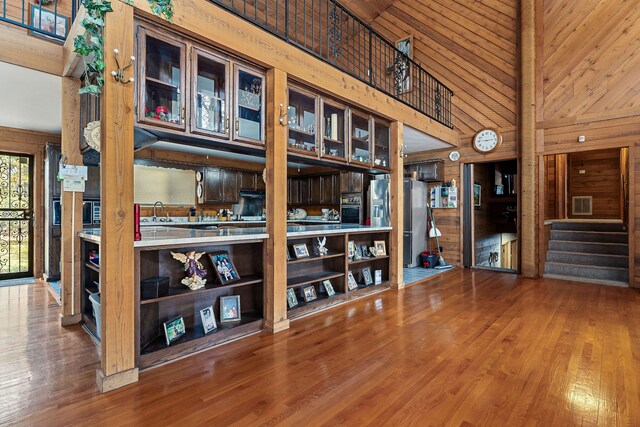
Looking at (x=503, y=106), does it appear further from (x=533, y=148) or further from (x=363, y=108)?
(x=363, y=108)

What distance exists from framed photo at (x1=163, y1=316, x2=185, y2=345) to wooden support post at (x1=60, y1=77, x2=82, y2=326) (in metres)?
1.43

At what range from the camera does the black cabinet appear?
6719 mm

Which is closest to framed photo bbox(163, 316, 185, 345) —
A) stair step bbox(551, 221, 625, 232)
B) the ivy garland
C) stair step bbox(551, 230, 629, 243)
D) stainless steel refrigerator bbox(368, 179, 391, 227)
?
the ivy garland

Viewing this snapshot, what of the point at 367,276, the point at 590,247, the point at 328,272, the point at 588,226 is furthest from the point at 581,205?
the point at 328,272

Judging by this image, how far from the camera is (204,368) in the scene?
2.26 metres

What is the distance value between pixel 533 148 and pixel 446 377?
4.94m

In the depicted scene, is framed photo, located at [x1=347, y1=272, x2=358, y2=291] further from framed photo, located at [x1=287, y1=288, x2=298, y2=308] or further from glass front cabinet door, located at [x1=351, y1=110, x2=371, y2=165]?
glass front cabinet door, located at [x1=351, y1=110, x2=371, y2=165]

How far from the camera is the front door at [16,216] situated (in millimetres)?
5152

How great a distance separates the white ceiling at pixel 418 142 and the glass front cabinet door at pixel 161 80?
350 cm

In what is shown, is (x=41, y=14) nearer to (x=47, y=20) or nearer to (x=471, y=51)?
(x=47, y=20)

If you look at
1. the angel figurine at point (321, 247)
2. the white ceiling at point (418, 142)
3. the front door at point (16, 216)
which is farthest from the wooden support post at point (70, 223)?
the white ceiling at point (418, 142)

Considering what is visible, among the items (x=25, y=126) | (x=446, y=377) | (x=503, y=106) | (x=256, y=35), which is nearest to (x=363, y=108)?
(x=256, y=35)

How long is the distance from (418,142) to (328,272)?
3.51 metres

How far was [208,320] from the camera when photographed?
2689mm
